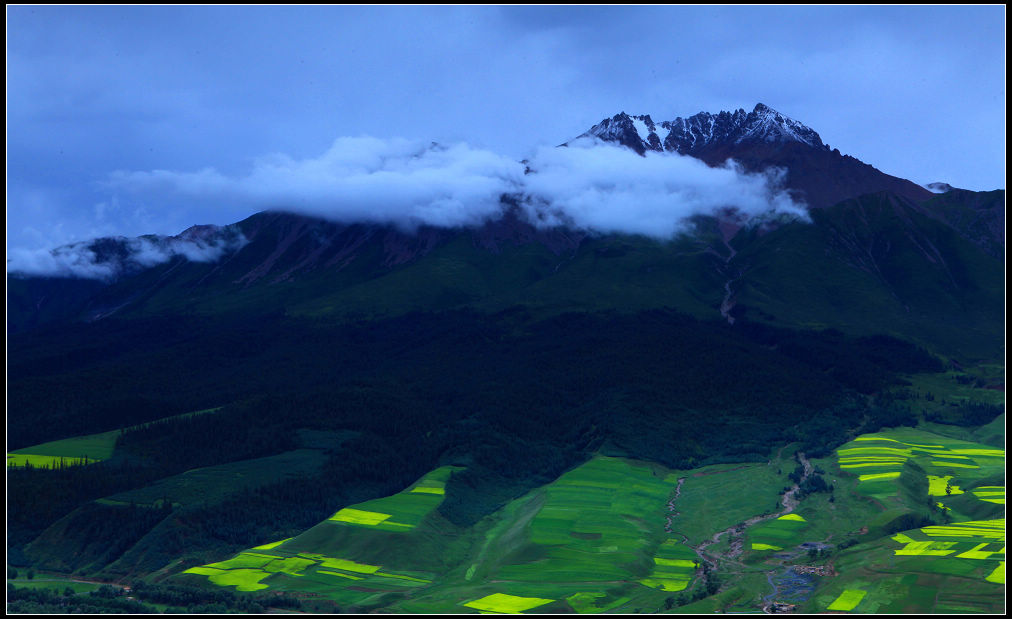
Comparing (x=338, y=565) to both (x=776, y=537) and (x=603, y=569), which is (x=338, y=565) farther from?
(x=776, y=537)

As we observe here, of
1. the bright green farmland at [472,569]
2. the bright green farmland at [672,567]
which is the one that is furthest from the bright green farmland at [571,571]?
the bright green farmland at [472,569]

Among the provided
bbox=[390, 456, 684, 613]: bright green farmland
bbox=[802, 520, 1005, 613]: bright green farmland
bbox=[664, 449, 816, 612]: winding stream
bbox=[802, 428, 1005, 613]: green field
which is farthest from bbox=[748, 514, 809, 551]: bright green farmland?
bbox=[802, 520, 1005, 613]: bright green farmland

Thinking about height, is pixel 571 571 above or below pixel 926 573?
below

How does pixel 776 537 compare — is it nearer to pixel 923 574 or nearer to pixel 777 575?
pixel 777 575

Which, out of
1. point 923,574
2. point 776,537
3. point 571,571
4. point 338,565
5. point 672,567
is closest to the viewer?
point 923,574

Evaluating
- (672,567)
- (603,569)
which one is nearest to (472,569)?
(603,569)

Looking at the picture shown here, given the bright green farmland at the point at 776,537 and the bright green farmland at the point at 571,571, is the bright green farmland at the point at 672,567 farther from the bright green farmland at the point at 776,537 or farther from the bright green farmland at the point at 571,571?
the bright green farmland at the point at 776,537

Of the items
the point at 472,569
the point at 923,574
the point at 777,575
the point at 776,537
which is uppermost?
the point at 923,574

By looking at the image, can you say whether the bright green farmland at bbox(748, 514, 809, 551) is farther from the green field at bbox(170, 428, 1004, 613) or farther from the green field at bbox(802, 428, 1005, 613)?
the green field at bbox(802, 428, 1005, 613)

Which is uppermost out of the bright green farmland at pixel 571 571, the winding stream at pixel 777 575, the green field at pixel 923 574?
the green field at pixel 923 574

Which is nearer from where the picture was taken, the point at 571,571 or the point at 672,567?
the point at 571,571

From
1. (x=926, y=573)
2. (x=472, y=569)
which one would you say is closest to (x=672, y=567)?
(x=472, y=569)

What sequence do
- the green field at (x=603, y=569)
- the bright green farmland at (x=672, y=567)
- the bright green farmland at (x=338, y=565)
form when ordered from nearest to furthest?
the green field at (x=603, y=569) < the bright green farmland at (x=672, y=567) < the bright green farmland at (x=338, y=565)

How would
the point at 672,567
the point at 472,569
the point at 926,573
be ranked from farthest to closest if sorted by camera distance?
the point at 472,569 → the point at 672,567 → the point at 926,573
